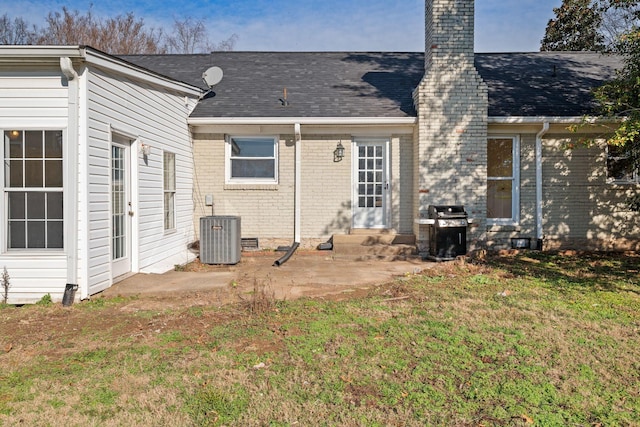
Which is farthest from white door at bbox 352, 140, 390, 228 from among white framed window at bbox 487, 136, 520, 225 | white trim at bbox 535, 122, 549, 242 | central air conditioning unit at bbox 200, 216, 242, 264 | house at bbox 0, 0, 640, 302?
white trim at bbox 535, 122, 549, 242

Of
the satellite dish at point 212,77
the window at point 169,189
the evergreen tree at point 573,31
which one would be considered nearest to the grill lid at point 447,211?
the window at point 169,189

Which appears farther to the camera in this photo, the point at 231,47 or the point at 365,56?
the point at 231,47

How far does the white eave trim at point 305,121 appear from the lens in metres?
9.77

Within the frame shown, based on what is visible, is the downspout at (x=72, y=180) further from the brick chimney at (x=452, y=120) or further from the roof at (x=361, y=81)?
the brick chimney at (x=452, y=120)

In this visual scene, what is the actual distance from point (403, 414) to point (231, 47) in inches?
1128

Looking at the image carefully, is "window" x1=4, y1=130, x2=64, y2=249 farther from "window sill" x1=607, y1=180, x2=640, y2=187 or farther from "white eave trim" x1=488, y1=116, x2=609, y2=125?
"window sill" x1=607, y1=180, x2=640, y2=187

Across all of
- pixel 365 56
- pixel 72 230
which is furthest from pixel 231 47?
pixel 72 230

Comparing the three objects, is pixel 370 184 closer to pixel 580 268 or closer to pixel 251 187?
pixel 251 187

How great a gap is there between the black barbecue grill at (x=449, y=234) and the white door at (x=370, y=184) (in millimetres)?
1771

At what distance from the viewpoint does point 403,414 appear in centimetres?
291

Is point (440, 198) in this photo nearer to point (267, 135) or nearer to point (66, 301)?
point (267, 135)

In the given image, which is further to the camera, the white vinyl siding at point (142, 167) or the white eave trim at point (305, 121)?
the white eave trim at point (305, 121)

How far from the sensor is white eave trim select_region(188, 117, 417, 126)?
384 inches

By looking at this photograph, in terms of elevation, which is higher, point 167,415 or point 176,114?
point 176,114
